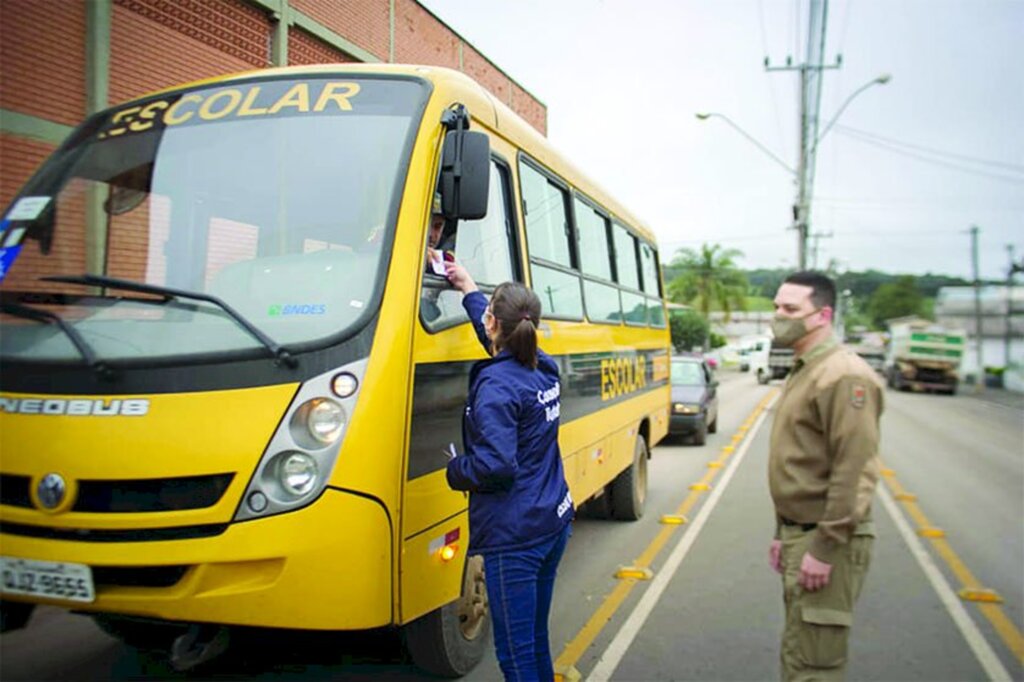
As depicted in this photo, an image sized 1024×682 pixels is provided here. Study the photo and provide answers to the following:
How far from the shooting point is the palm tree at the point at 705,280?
5644cm

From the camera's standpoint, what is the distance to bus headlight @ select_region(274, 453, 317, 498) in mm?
2773

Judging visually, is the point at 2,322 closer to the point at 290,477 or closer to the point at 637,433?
the point at 290,477

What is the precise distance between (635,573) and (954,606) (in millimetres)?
2273

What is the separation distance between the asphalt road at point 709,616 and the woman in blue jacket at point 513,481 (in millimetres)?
1295

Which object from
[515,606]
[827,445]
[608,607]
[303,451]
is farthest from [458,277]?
[608,607]

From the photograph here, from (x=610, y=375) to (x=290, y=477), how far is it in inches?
166

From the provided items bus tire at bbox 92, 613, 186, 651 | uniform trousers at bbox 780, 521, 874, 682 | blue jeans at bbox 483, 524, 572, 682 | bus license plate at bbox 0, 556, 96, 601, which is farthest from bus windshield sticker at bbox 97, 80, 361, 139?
uniform trousers at bbox 780, 521, 874, 682

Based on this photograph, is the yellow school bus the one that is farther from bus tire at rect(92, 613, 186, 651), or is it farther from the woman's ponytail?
the woman's ponytail

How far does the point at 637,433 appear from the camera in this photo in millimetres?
8336

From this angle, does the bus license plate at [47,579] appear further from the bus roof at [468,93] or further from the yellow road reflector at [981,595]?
the yellow road reflector at [981,595]

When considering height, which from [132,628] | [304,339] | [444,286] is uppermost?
[444,286]

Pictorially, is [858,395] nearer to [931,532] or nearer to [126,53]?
[931,532]

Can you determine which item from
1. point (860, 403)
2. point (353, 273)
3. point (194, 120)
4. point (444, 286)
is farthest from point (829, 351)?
point (194, 120)

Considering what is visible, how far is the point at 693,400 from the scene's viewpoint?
48.1ft
